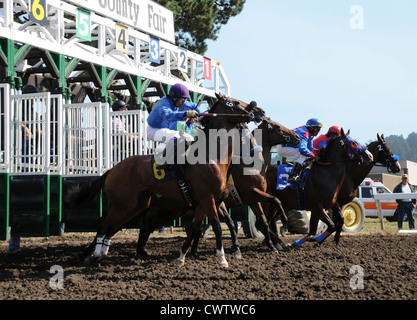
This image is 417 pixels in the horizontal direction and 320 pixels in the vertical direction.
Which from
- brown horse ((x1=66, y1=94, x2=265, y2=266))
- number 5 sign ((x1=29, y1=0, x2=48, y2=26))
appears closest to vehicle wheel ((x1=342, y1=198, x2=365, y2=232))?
brown horse ((x1=66, y1=94, x2=265, y2=266))

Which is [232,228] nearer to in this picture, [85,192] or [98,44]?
[85,192]

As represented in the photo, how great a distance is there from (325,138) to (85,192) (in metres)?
4.24

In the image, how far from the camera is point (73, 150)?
8.18m

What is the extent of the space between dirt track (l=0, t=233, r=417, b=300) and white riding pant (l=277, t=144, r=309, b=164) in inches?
54.8

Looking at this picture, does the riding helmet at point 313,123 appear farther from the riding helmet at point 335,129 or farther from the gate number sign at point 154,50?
the gate number sign at point 154,50

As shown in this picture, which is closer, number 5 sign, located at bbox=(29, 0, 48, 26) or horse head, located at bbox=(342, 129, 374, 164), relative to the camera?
number 5 sign, located at bbox=(29, 0, 48, 26)

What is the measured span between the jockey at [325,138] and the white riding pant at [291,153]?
0.53 metres

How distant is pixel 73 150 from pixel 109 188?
5.33 ft

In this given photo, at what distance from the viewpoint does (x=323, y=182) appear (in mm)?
8617

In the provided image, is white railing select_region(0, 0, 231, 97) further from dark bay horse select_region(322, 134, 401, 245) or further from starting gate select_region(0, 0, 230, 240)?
dark bay horse select_region(322, 134, 401, 245)

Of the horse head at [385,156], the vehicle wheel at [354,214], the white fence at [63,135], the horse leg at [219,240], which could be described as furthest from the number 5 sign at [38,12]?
the vehicle wheel at [354,214]

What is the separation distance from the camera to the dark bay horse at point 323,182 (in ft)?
28.1

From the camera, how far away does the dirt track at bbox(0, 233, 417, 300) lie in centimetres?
467
